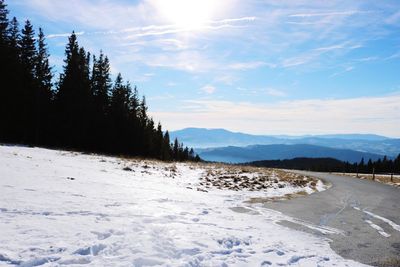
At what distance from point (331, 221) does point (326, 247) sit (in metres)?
3.73

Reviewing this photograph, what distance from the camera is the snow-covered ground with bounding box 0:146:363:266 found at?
6590mm

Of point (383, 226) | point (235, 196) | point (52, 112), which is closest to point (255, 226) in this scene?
point (383, 226)

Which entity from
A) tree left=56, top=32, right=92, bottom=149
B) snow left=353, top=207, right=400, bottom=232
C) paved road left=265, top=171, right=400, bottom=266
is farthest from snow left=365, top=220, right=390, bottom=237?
tree left=56, top=32, right=92, bottom=149

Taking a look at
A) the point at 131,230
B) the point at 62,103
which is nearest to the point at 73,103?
the point at 62,103

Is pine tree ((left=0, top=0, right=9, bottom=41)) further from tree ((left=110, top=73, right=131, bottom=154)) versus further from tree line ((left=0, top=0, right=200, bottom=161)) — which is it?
tree ((left=110, top=73, right=131, bottom=154))

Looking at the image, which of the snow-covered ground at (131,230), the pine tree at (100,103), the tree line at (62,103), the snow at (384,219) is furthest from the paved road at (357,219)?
the pine tree at (100,103)

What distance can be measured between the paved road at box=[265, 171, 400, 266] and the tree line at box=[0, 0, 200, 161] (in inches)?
1146

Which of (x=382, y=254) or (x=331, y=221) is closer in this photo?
(x=382, y=254)

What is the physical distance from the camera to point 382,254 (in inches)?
324

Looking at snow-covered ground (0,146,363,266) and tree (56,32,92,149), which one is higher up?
tree (56,32,92,149)

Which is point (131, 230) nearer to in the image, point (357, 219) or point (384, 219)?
point (357, 219)

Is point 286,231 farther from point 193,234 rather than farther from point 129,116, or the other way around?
point 129,116

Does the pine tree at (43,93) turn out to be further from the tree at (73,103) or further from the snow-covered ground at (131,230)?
the snow-covered ground at (131,230)

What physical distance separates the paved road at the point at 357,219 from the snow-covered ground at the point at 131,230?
64cm
